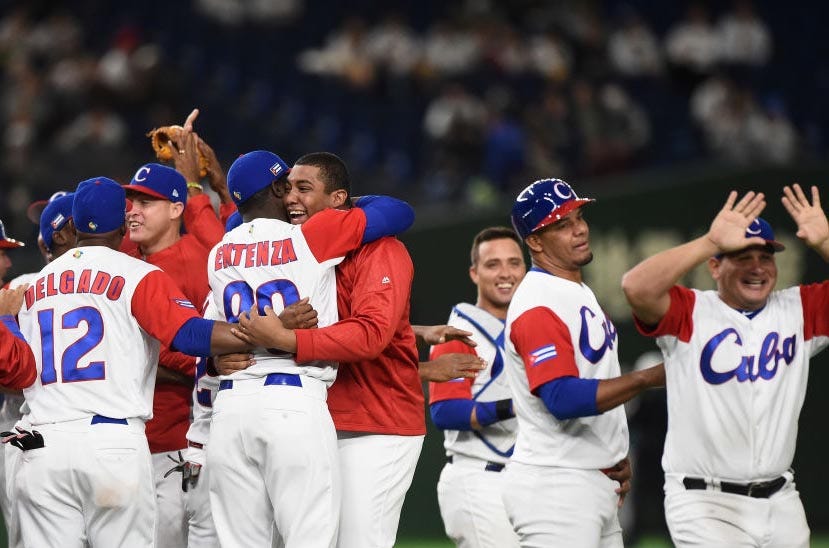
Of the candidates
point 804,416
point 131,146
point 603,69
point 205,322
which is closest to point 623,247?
point 804,416

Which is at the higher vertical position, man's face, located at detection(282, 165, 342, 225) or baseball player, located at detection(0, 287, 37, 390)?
man's face, located at detection(282, 165, 342, 225)

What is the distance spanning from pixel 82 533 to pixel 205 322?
3.67ft

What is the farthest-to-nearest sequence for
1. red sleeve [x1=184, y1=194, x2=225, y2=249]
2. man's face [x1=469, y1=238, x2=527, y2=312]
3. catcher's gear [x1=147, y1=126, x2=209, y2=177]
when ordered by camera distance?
man's face [x1=469, y1=238, x2=527, y2=312] < catcher's gear [x1=147, y1=126, x2=209, y2=177] < red sleeve [x1=184, y1=194, x2=225, y2=249]

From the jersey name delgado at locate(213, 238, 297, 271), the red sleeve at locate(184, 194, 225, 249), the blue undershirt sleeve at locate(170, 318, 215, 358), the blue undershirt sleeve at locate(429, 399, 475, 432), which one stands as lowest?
the blue undershirt sleeve at locate(429, 399, 475, 432)

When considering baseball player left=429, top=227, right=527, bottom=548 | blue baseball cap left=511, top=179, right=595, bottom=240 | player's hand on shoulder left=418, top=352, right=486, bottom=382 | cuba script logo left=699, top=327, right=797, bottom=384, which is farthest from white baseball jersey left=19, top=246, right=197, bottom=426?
cuba script logo left=699, top=327, right=797, bottom=384

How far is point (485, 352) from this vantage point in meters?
7.09

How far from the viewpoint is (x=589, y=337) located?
5.81 metres

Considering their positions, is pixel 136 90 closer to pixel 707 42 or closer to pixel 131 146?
pixel 131 146

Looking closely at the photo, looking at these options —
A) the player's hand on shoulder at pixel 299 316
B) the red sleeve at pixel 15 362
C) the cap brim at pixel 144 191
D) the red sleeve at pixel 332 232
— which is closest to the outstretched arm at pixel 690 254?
the red sleeve at pixel 332 232

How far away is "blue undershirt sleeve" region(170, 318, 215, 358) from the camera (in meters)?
5.68

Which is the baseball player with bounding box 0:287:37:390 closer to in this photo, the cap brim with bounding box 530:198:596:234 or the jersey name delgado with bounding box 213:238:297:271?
the jersey name delgado with bounding box 213:238:297:271

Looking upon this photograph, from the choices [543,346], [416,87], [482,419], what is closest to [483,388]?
[482,419]

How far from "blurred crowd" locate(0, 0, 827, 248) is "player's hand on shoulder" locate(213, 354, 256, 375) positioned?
8.08m

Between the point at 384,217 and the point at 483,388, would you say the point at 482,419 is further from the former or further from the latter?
the point at 384,217
